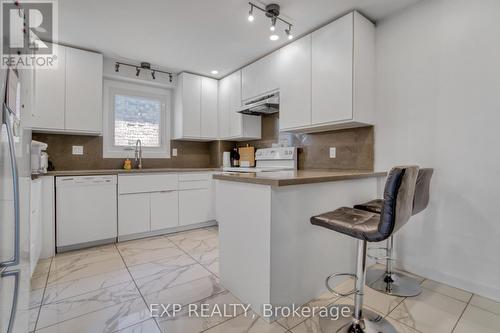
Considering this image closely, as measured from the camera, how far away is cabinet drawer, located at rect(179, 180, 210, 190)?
342cm

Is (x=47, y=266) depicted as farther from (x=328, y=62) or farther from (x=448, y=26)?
(x=448, y=26)

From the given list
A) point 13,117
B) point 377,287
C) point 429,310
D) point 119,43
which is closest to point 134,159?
point 119,43

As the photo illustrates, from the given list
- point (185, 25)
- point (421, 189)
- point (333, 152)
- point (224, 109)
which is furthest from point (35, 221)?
point (421, 189)

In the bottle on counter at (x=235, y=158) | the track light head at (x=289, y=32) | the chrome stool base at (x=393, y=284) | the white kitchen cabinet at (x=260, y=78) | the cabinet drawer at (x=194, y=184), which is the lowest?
the chrome stool base at (x=393, y=284)

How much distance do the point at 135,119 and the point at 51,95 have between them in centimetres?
110

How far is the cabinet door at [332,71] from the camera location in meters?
2.24

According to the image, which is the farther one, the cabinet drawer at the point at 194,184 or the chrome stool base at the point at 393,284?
the cabinet drawer at the point at 194,184

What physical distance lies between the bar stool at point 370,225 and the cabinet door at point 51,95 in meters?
3.07

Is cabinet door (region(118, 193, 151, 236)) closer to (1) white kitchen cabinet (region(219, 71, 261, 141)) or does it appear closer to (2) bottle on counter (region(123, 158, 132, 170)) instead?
(2) bottle on counter (region(123, 158, 132, 170))

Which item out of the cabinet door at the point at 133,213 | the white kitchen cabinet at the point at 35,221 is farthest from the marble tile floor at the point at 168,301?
the cabinet door at the point at 133,213

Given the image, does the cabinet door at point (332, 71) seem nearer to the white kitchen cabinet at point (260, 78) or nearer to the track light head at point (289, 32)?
the track light head at point (289, 32)

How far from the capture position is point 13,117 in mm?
993

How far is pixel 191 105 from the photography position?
3.77 meters

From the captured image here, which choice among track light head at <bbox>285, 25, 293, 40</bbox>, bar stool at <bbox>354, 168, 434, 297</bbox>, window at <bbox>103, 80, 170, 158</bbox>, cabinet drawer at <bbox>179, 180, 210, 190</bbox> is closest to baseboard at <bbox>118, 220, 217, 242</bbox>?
cabinet drawer at <bbox>179, 180, 210, 190</bbox>
